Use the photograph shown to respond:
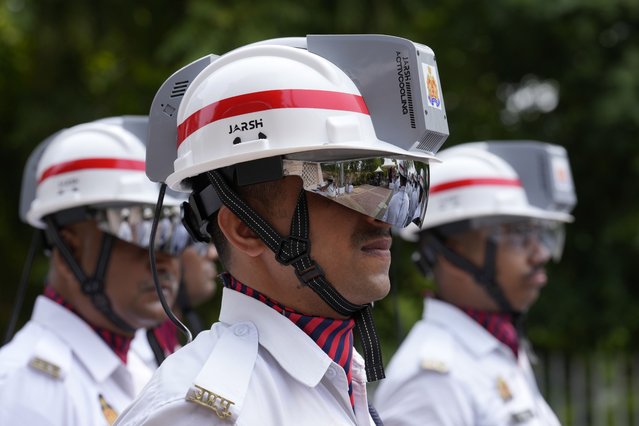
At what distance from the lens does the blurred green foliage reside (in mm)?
8281

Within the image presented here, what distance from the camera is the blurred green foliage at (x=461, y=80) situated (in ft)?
27.2

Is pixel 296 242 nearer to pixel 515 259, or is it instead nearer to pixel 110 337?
pixel 110 337

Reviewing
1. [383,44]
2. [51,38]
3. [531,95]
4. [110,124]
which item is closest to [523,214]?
[110,124]

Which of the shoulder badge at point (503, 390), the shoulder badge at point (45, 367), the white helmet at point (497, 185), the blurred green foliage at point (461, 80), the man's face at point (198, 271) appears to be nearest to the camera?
the shoulder badge at point (45, 367)

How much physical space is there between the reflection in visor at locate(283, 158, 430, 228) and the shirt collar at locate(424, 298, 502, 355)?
2437mm

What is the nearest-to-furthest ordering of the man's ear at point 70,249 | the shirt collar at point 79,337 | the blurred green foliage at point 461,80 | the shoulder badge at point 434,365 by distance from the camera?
the shirt collar at point 79,337 → the man's ear at point 70,249 → the shoulder badge at point 434,365 → the blurred green foliage at point 461,80

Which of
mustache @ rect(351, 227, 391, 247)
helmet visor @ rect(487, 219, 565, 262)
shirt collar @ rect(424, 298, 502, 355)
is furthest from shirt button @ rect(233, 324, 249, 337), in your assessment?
helmet visor @ rect(487, 219, 565, 262)

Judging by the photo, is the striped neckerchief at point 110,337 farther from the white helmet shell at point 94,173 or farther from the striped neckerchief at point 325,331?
the striped neckerchief at point 325,331

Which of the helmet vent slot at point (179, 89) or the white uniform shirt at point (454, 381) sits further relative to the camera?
the white uniform shirt at point (454, 381)

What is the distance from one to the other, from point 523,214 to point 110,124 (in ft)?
6.48

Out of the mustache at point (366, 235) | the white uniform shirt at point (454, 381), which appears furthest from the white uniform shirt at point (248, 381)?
the white uniform shirt at point (454, 381)

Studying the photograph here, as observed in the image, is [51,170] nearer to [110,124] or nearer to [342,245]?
[110,124]

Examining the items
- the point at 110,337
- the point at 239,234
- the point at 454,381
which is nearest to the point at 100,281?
the point at 110,337

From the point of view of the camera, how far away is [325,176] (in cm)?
244
